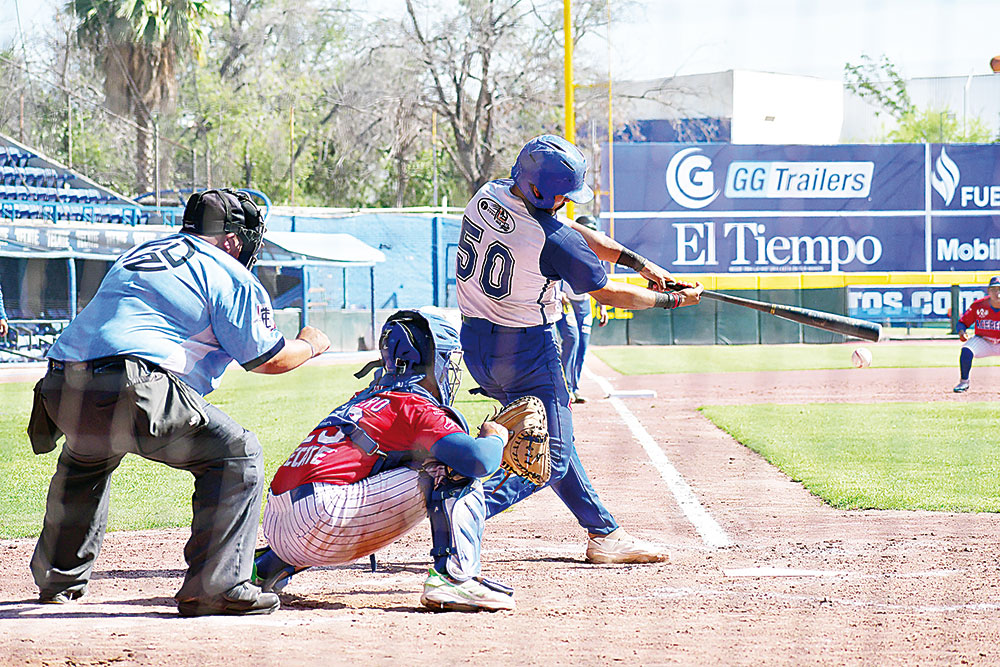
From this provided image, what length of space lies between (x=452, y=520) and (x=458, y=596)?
263 mm

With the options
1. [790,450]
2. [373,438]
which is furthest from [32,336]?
[373,438]

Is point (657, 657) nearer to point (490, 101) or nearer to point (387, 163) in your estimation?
point (490, 101)

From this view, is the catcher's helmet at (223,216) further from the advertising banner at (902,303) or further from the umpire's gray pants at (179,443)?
the advertising banner at (902,303)

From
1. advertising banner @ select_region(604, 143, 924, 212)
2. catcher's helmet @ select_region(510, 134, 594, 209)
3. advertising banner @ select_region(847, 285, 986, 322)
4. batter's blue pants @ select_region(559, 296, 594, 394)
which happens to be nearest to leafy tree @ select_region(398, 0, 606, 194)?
advertising banner @ select_region(604, 143, 924, 212)

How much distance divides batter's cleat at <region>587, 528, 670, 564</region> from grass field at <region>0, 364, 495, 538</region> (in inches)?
96.5

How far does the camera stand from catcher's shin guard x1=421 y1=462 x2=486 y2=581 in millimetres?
3893

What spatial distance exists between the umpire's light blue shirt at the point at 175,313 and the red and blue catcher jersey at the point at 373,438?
1.20 ft

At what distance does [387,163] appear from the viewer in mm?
35531

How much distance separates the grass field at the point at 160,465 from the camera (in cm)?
633

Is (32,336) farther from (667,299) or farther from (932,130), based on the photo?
(932,130)

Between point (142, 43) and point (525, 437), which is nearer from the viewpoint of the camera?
point (525, 437)

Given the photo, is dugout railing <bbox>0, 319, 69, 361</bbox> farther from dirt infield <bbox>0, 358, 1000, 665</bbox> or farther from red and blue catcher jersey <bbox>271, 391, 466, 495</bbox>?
red and blue catcher jersey <bbox>271, 391, 466, 495</bbox>

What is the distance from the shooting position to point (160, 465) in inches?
328

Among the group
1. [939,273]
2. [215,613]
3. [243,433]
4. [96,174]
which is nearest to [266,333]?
[243,433]
